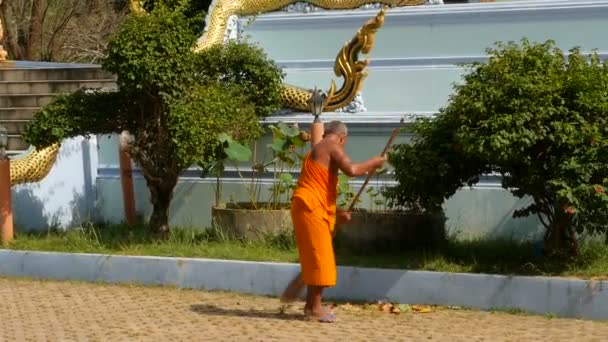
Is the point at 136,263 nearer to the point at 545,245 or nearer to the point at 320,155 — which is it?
the point at 320,155

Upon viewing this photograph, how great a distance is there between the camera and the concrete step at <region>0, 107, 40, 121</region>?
1362cm

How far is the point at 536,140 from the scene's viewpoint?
7.84 meters

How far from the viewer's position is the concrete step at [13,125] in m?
13.3

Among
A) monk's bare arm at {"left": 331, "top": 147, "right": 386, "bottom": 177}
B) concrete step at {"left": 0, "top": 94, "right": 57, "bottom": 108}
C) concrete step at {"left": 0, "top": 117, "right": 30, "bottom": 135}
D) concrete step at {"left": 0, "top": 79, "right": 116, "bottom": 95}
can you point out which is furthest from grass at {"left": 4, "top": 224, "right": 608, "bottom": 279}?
concrete step at {"left": 0, "top": 79, "right": 116, "bottom": 95}

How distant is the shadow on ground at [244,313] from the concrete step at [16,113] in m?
5.94

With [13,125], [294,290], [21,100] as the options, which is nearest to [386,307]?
[294,290]

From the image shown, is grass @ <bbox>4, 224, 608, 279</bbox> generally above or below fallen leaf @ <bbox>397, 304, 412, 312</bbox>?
above

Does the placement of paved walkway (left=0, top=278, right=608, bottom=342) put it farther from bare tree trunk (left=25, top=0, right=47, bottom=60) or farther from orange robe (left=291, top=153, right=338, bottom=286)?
bare tree trunk (left=25, top=0, right=47, bottom=60)

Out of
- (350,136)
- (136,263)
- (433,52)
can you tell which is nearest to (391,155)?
(350,136)

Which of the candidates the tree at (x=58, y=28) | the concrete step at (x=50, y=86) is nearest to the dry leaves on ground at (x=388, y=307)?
the concrete step at (x=50, y=86)

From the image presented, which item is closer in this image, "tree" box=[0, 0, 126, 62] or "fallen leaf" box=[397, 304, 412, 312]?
"fallen leaf" box=[397, 304, 412, 312]

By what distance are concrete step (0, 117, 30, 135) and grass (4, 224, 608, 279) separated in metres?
2.46

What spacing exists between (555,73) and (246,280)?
3029 millimetres

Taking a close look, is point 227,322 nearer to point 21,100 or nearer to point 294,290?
point 294,290
